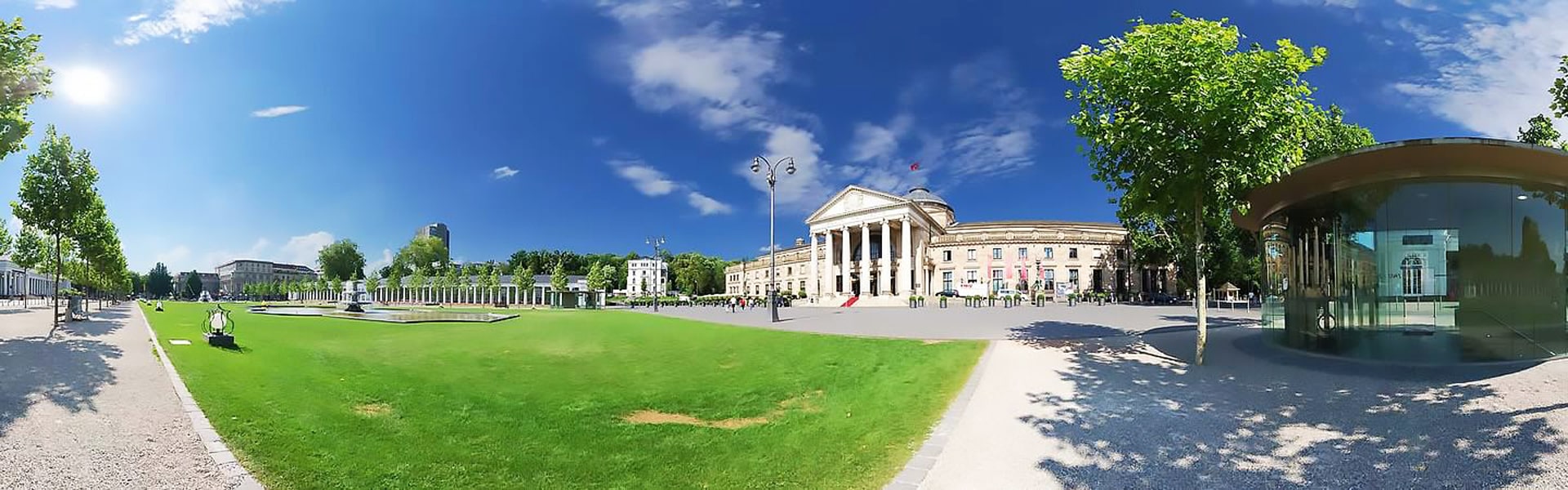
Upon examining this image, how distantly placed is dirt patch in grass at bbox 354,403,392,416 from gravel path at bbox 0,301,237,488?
5.51 feet

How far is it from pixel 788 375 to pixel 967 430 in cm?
462

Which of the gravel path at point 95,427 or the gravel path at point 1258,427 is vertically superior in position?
the gravel path at point 95,427

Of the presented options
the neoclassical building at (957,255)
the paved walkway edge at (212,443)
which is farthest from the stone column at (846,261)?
the paved walkway edge at (212,443)

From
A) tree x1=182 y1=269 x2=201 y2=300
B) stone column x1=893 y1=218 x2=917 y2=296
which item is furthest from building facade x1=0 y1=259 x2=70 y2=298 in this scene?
stone column x1=893 y1=218 x2=917 y2=296

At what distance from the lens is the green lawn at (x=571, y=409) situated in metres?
6.57

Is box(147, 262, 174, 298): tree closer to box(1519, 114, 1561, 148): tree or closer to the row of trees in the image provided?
the row of trees

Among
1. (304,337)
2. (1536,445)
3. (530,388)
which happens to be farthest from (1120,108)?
(304,337)

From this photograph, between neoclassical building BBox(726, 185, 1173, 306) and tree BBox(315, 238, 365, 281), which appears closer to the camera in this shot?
neoclassical building BBox(726, 185, 1173, 306)

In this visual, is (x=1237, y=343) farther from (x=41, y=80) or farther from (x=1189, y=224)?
(x=41, y=80)

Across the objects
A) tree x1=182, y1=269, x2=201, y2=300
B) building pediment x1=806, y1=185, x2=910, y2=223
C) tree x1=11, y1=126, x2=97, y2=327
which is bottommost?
tree x1=182, y1=269, x2=201, y2=300

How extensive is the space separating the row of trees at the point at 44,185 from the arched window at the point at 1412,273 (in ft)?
95.1

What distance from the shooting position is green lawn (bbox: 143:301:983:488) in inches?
259

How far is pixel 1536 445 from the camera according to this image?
7.26 m

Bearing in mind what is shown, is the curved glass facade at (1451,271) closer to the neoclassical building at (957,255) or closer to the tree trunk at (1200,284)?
the tree trunk at (1200,284)
